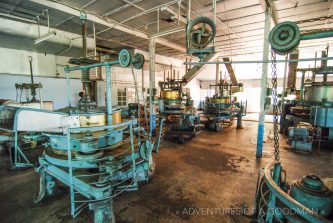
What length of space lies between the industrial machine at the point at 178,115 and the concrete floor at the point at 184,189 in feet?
4.97

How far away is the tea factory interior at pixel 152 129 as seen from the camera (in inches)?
98.0

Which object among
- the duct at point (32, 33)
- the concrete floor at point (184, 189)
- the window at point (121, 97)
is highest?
the duct at point (32, 33)

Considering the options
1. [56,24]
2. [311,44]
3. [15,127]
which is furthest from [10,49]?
[311,44]

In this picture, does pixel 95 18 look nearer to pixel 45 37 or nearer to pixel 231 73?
pixel 45 37

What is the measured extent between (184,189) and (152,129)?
4.43 meters

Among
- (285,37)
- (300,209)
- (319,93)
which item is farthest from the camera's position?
(319,93)

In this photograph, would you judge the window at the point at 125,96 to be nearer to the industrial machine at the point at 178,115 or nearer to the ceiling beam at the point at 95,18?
the industrial machine at the point at 178,115

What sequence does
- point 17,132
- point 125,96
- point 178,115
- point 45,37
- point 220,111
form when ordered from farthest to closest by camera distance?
1. point 125,96
2. point 220,111
3. point 178,115
4. point 45,37
5. point 17,132

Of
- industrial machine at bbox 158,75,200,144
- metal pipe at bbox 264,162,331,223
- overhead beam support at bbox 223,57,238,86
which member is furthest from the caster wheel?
overhead beam support at bbox 223,57,238,86

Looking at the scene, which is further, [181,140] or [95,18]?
[181,140]

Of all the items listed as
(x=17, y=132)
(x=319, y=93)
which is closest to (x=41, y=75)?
(x=17, y=132)

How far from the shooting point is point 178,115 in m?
8.77

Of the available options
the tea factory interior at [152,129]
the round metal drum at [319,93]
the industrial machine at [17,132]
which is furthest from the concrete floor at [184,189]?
the round metal drum at [319,93]

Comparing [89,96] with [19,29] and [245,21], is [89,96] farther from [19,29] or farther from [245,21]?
[245,21]
